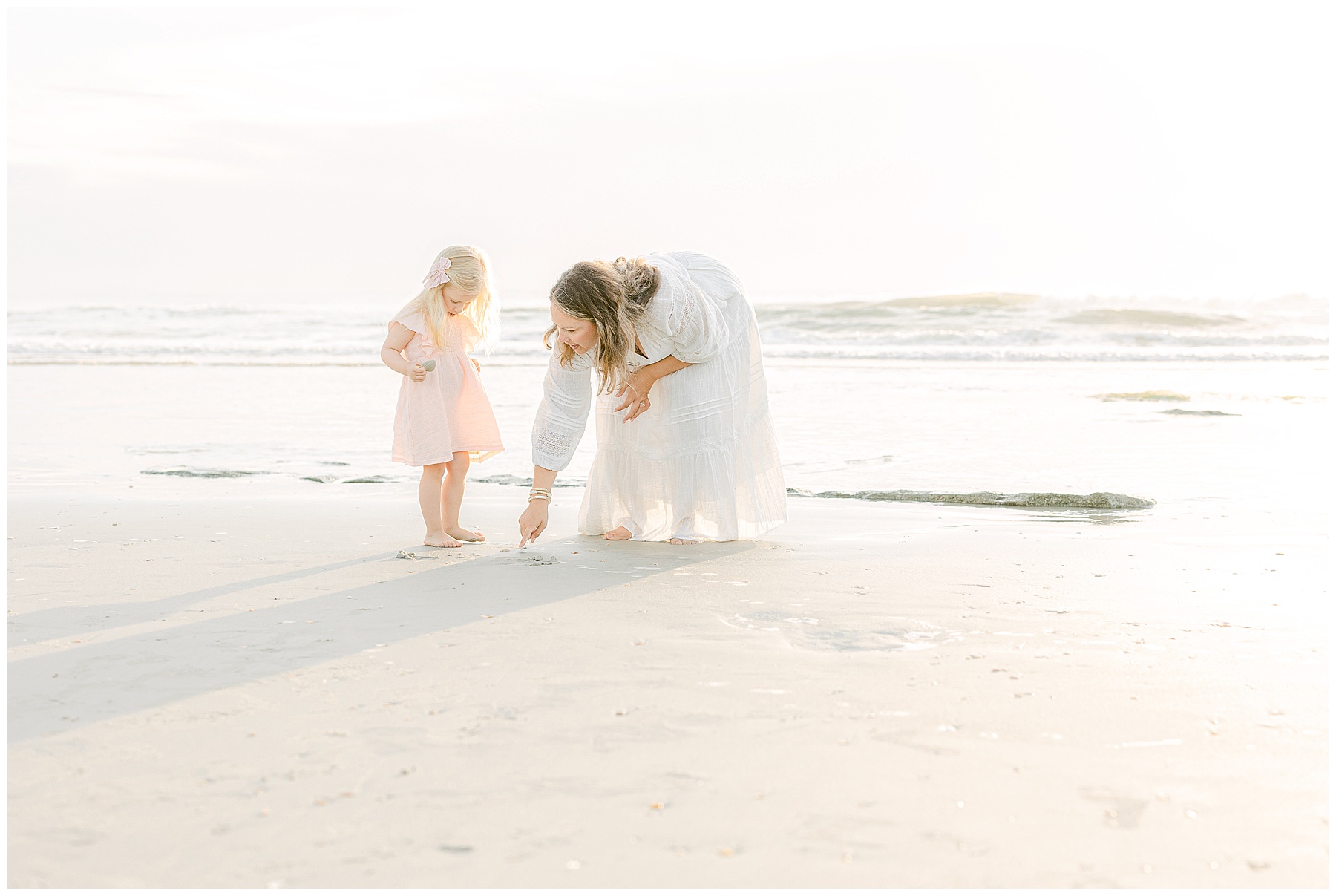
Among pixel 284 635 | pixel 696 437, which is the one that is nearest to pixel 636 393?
pixel 696 437

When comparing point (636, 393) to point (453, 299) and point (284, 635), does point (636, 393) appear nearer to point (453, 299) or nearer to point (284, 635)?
point (453, 299)

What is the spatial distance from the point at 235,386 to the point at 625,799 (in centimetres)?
1083

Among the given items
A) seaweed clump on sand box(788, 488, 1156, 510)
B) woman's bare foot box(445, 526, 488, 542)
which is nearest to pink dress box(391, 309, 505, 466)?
woman's bare foot box(445, 526, 488, 542)

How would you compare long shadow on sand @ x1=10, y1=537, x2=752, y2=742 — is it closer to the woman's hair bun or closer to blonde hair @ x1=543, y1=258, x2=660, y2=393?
blonde hair @ x1=543, y1=258, x2=660, y2=393

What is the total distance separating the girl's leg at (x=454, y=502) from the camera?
426 centimetres

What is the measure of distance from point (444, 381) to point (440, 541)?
0.74 metres

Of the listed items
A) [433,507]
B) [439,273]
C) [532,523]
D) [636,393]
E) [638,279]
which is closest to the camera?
[532,523]

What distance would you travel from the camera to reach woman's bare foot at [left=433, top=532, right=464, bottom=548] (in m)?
4.07

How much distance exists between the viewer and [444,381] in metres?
4.48

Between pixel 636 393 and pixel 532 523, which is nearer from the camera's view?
pixel 532 523

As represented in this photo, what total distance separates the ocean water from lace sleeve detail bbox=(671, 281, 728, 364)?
146 centimetres

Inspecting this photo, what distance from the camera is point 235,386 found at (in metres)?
11.6

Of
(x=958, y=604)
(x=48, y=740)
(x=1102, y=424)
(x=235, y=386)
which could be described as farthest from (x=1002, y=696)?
(x=235, y=386)

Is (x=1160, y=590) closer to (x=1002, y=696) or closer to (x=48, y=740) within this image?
(x=1002, y=696)
